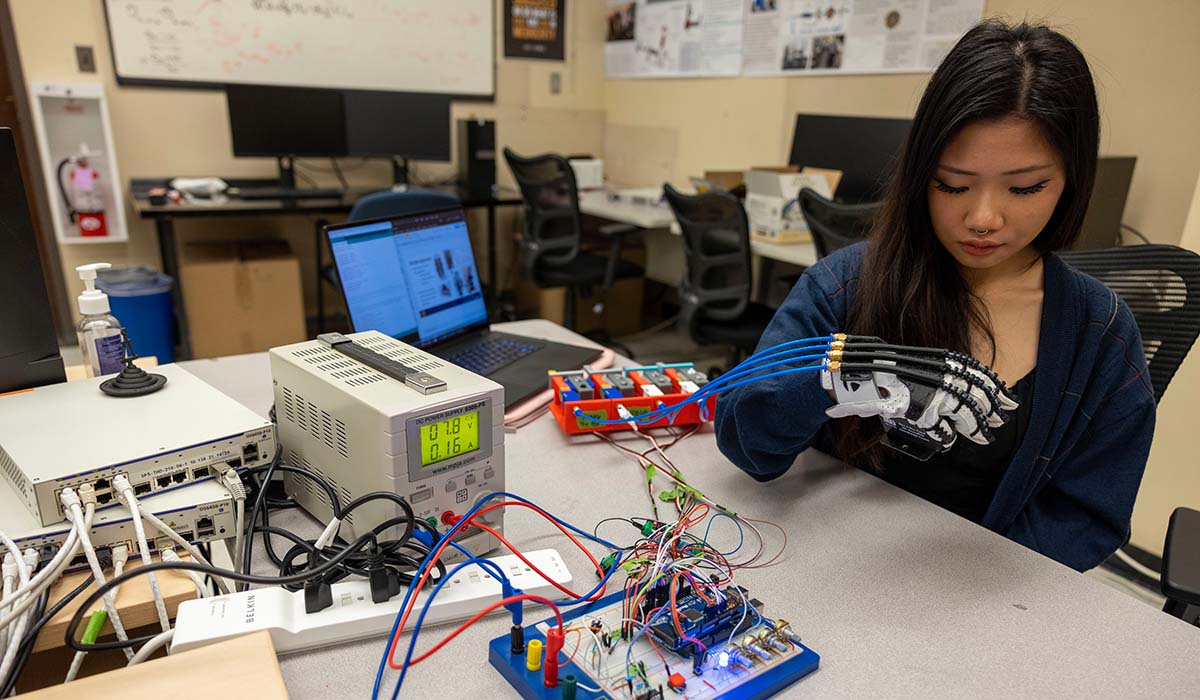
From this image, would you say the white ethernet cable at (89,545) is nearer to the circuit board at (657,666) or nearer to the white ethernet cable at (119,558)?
the white ethernet cable at (119,558)

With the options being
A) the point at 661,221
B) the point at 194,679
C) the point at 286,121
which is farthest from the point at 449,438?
the point at 286,121

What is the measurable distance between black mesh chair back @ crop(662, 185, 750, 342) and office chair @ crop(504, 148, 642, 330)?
24.9 inches

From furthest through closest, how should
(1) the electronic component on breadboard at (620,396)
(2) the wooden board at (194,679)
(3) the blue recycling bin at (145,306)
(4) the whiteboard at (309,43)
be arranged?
1. (4) the whiteboard at (309,43)
2. (3) the blue recycling bin at (145,306)
3. (1) the electronic component on breadboard at (620,396)
4. (2) the wooden board at (194,679)

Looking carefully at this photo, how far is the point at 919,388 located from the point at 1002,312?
1.45ft

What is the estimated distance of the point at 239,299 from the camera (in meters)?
3.34

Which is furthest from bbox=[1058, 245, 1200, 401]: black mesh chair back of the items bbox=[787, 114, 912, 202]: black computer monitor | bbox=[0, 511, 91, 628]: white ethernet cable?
bbox=[787, 114, 912, 202]: black computer monitor

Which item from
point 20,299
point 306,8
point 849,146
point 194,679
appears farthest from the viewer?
point 306,8

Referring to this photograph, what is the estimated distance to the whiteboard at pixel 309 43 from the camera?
3434 millimetres

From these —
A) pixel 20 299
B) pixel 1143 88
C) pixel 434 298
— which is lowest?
pixel 434 298

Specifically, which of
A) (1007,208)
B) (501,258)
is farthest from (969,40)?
(501,258)

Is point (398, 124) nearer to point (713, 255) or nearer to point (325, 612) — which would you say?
point (713, 255)

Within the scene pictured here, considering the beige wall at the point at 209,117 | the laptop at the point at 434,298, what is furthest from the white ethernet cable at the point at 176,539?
the beige wall at the point at 209,117

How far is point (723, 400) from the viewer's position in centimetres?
102

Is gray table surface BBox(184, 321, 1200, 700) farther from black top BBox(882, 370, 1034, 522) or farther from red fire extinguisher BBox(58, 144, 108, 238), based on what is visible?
A: red fire extinguisher BBox(58, 144, 108, 238)
